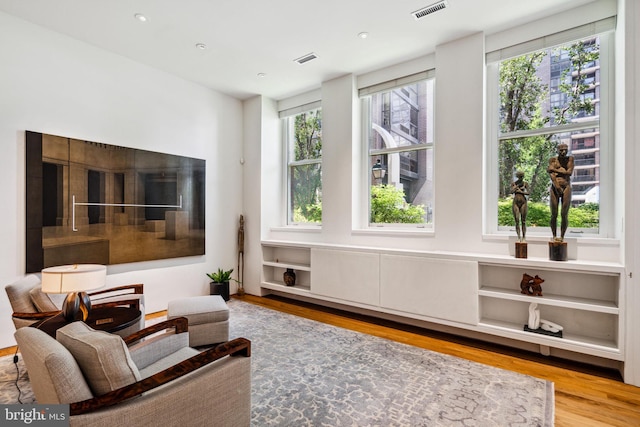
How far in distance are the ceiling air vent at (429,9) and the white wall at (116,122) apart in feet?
10.6

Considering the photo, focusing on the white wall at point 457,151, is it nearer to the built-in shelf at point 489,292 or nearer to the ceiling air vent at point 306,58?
the built-in shelf at point 489,292

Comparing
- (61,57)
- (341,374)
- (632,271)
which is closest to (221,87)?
(61,57)

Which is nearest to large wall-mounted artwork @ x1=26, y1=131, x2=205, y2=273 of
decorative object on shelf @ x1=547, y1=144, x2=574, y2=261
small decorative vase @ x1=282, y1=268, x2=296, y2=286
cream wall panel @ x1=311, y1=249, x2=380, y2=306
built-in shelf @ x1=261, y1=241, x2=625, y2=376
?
small decorative vase @ x1=282, y1=268, x2=296, y2=286

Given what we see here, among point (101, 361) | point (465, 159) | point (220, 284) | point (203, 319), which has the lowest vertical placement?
point (220, 284)

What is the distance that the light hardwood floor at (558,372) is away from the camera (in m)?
2.15

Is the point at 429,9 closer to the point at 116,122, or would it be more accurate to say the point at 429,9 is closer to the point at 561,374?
the point at 561,374

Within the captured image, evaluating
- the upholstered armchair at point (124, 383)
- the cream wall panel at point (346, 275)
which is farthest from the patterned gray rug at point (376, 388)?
the cream wall panel at point (346, 275)

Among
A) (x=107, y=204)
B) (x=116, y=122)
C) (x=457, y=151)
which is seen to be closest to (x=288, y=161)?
(x=116, y=122)

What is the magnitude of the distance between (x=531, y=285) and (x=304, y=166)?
3515mm

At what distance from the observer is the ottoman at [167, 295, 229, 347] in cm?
291

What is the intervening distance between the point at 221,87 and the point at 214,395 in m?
4.56

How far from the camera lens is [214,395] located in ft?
5.00

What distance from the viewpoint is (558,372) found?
9.00ft

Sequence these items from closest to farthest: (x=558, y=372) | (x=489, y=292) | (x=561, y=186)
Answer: (x=558, y=372), (x=561, y=186), (x=489, y=292)
